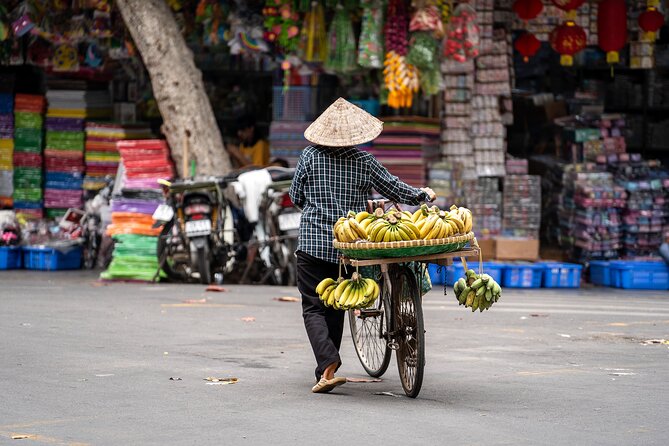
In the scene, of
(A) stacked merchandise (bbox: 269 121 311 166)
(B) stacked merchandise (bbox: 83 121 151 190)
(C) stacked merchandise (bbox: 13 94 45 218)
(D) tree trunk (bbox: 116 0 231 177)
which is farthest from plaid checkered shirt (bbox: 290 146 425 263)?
(C) stacked merchandise (bbox: 13 94 45 218)

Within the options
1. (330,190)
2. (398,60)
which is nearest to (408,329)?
(330,190)

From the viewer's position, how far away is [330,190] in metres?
8.92

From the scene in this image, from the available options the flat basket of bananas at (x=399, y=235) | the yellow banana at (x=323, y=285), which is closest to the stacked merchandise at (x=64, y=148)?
the yellow banana at (x=323, y=285)

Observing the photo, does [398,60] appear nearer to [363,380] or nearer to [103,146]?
[103,146]

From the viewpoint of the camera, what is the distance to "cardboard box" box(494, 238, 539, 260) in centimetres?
1805

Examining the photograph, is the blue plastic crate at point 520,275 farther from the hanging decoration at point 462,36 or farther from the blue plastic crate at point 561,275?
the hanging decoration at point 462,36

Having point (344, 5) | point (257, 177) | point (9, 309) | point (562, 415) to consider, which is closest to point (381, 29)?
point (344, 5)

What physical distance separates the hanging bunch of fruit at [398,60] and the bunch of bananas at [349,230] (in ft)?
28.0

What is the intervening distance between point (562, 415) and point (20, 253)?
13125mm

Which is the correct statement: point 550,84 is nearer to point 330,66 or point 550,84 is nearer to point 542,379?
point 330,66

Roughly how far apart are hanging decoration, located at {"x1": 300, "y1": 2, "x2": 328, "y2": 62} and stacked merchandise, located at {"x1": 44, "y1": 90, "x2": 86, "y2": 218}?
175 inches

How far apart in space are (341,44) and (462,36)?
5.22 feet

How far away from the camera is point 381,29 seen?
17.1 m

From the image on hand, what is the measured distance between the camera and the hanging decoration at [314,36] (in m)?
17.5
